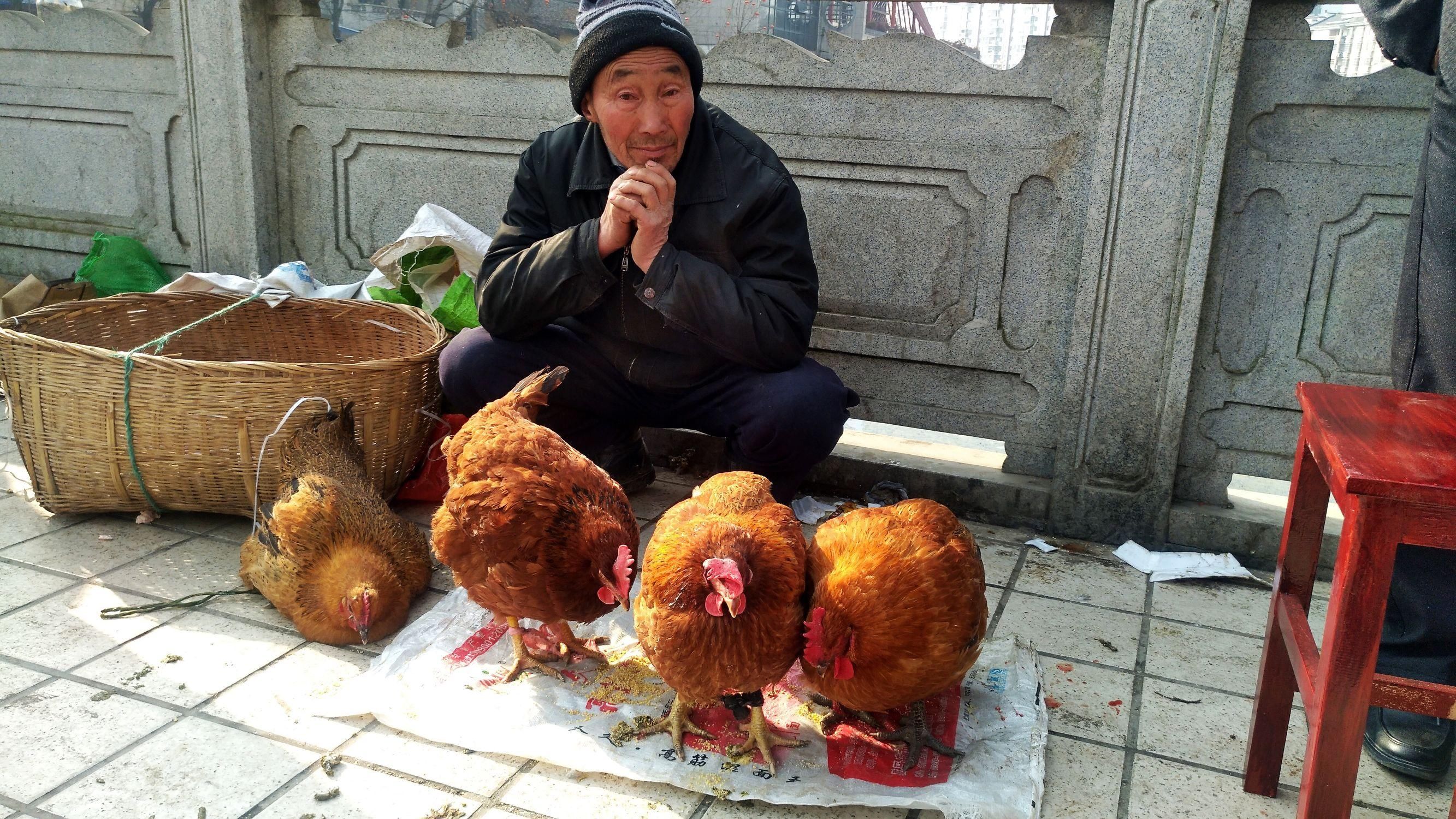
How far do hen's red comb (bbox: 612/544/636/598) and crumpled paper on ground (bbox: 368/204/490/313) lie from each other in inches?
79.3

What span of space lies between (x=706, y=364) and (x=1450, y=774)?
2.33 m

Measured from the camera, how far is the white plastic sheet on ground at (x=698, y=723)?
2.20m

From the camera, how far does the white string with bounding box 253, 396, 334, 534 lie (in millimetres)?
3166

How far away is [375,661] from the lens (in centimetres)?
266

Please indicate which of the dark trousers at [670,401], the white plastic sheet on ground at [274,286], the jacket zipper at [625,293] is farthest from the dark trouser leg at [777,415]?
the white plastic sheet on ground at [274,286]

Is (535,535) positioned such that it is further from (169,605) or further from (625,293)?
(169,605)

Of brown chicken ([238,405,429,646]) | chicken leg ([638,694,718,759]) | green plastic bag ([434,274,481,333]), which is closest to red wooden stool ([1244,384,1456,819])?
chicken leg ([638,694,718,759])

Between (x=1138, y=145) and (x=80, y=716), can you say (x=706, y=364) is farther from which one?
(x=80, y=716)

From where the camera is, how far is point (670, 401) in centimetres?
339

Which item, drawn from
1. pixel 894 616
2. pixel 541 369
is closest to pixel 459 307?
pixel 541 369

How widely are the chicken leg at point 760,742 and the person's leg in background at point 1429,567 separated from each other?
147cm

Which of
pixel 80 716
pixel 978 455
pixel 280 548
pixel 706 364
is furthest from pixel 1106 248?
pixel 80 716

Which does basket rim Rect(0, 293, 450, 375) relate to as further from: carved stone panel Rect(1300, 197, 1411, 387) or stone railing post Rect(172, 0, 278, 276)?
carved stone panel Rect(1300, 197, 1411, 387)

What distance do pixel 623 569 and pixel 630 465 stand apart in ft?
5.15
